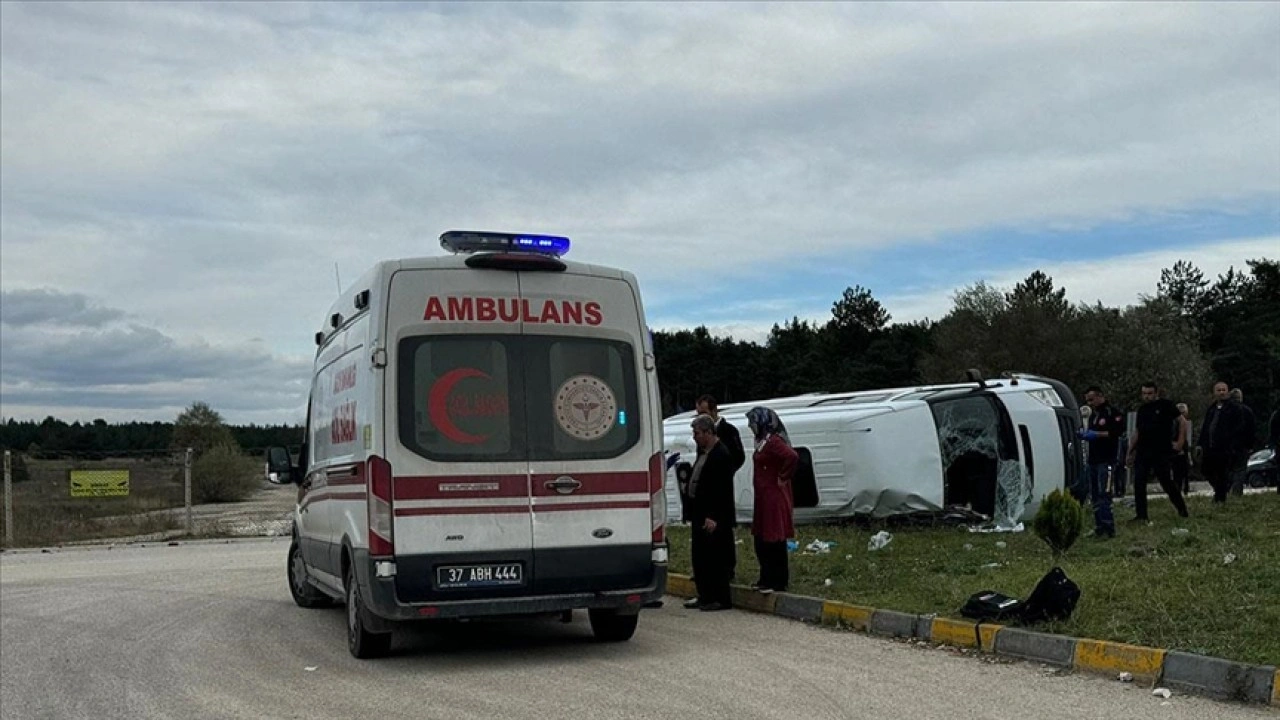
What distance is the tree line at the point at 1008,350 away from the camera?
214ft

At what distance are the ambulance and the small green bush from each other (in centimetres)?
365

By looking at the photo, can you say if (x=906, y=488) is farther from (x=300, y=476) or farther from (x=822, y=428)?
(x=300, y=476)

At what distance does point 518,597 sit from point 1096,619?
162 inches

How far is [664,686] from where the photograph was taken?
810 cm

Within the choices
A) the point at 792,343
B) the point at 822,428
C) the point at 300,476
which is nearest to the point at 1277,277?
the point at 792,343

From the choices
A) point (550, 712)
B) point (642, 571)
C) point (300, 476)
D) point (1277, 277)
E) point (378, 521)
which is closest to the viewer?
point (550, 712)

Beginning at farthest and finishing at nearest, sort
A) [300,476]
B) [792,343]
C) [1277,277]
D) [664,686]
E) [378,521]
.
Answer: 1. [792,343]
2. [1277,277]
3. [300,476]
4. [378,521]
5. [664,686]

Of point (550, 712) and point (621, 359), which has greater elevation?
point (621, 359)

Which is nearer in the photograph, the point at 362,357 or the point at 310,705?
the point at 310,705

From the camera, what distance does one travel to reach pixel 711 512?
1166cm

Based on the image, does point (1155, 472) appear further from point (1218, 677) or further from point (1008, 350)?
point (1008, 350)

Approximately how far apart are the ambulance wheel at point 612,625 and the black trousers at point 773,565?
7.06ft

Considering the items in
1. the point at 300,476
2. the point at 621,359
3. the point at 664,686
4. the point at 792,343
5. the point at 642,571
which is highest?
the point at 792,343

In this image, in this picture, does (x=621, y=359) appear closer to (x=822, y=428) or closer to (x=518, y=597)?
(x=518, y=597)
